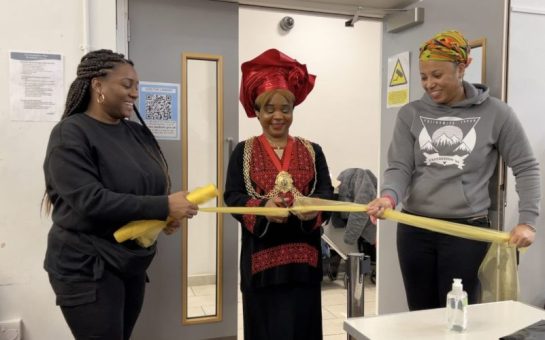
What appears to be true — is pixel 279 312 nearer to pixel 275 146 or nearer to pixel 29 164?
pixel 275 146

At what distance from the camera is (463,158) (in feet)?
5.80

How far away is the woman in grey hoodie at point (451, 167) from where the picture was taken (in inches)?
68.3

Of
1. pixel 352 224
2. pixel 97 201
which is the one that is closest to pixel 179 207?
pixel 97 201

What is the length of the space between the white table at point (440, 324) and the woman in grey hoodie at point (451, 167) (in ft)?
1.43

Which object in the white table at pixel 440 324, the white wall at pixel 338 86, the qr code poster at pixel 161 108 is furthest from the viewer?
the white wall at pixel 338 86

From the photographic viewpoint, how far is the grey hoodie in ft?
5.70

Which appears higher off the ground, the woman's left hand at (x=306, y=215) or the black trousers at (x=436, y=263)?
the woman's left hand at (x=306, y=215)

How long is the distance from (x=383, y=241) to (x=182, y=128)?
4.58 feet

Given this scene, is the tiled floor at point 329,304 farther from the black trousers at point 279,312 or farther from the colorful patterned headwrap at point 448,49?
the colorful patterned headwrap at point 448,49

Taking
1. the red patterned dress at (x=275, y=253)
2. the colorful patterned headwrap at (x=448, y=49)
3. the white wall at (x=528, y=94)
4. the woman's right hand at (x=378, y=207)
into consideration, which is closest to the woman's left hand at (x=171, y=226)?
the red patterned dress at (x=275, y=253)

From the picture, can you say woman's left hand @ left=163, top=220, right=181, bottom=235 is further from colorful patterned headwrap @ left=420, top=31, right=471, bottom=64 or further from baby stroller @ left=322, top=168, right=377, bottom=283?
baby stroller @ left=322, top=168, right=377, bottom=283

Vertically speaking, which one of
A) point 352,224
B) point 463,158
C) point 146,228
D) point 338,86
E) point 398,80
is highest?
point 338,86

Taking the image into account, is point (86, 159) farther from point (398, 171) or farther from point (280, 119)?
point (398, 171)

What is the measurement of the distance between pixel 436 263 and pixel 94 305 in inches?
50.0
